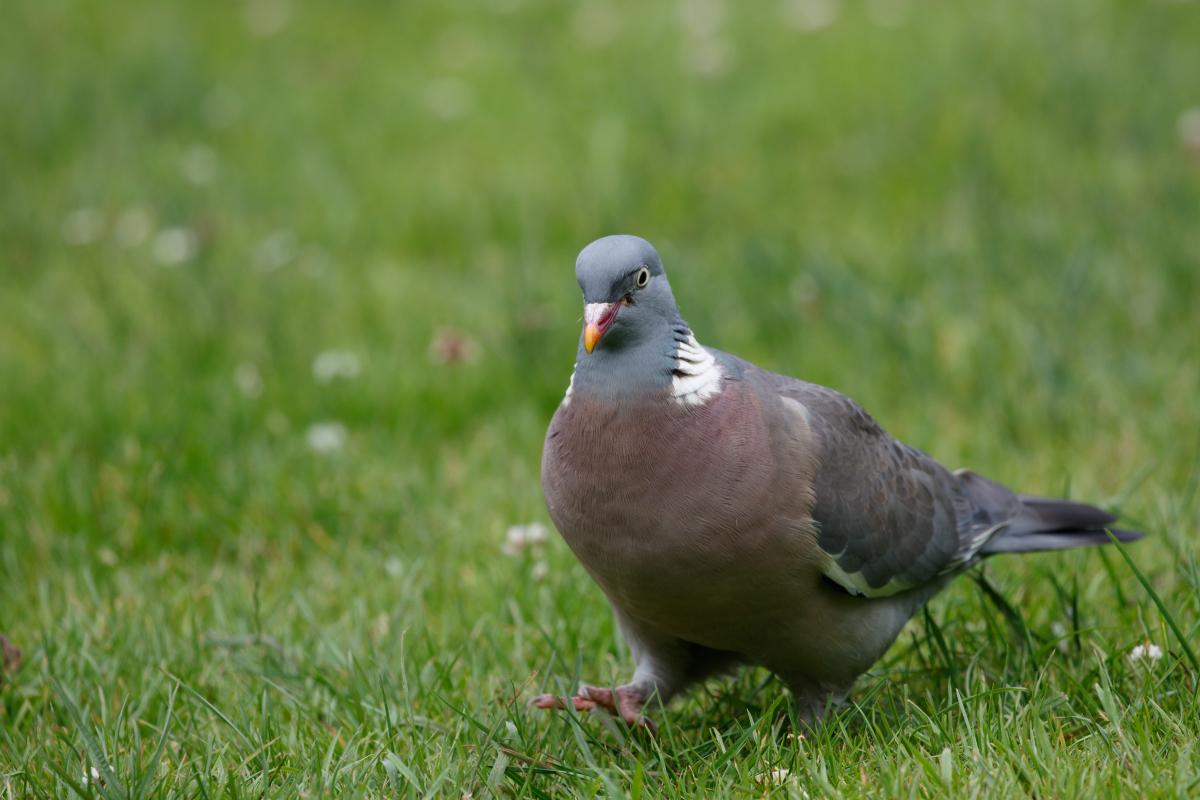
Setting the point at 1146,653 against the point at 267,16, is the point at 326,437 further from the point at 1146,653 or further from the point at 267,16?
the point at 267,16

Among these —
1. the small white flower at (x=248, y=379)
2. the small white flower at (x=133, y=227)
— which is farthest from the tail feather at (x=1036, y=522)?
the small white flower at (x=133, y=227)

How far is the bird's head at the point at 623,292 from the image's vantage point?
278 centimetres

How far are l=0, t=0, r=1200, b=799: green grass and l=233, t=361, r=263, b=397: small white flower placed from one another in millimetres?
19

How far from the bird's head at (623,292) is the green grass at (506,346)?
75cm

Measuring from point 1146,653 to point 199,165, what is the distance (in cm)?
513

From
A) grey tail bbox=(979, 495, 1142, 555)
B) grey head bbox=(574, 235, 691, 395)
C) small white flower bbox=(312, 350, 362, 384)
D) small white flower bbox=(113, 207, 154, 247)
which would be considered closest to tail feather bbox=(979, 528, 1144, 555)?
grey tail bbox=(979, 495, 1142, 555)

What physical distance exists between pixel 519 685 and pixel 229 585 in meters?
1.02

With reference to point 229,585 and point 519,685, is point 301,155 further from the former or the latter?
point 519,685

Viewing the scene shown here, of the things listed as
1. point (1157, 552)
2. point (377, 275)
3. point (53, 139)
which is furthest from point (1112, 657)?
point (53, 139)

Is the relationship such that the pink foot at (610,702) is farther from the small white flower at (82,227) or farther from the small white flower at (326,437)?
the small white flower at (82,227)

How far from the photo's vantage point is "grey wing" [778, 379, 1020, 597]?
2979mm

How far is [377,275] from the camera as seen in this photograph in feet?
18.3

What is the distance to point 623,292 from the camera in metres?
2.80

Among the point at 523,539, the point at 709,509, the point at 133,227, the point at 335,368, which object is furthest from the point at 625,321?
the point at 133,227
